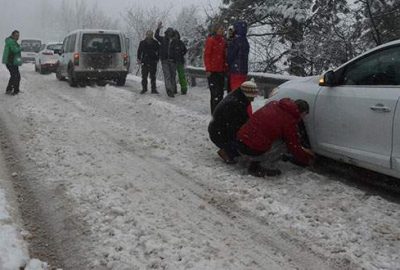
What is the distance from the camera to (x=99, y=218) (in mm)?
4945

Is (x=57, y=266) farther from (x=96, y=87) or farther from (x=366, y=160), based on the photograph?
(x=96, y=87)

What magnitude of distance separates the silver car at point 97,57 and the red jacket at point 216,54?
6.50m

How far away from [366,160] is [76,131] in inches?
205

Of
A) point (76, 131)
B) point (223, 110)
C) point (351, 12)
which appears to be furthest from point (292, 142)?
point (351, 12)

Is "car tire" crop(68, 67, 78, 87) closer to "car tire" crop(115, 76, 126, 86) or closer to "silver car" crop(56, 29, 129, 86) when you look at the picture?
"silver car" crop(56, 29, 129, 86)

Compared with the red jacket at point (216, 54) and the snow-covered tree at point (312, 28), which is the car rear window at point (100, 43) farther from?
the red jacket at point (216, 54)

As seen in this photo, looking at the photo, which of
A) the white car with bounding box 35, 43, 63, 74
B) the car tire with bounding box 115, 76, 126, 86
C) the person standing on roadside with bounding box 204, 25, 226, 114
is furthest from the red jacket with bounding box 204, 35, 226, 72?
the white car with bounding box 35, 43, 63, 74

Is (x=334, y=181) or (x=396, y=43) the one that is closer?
(x=396, y=43)

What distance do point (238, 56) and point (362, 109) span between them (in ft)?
14.6

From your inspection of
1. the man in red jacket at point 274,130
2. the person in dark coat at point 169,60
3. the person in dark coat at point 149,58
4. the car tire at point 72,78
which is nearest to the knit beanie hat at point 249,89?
the man in red jacket at point 274,130

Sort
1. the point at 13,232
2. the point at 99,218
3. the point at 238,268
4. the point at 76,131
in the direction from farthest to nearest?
the point at 76,131 → the point at 99,218 → the point at 13,232 → the point at 238,268

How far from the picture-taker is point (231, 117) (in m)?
6.91

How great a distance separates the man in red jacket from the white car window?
2.18 feet

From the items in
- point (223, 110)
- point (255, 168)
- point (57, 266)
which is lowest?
point (57, 266)
